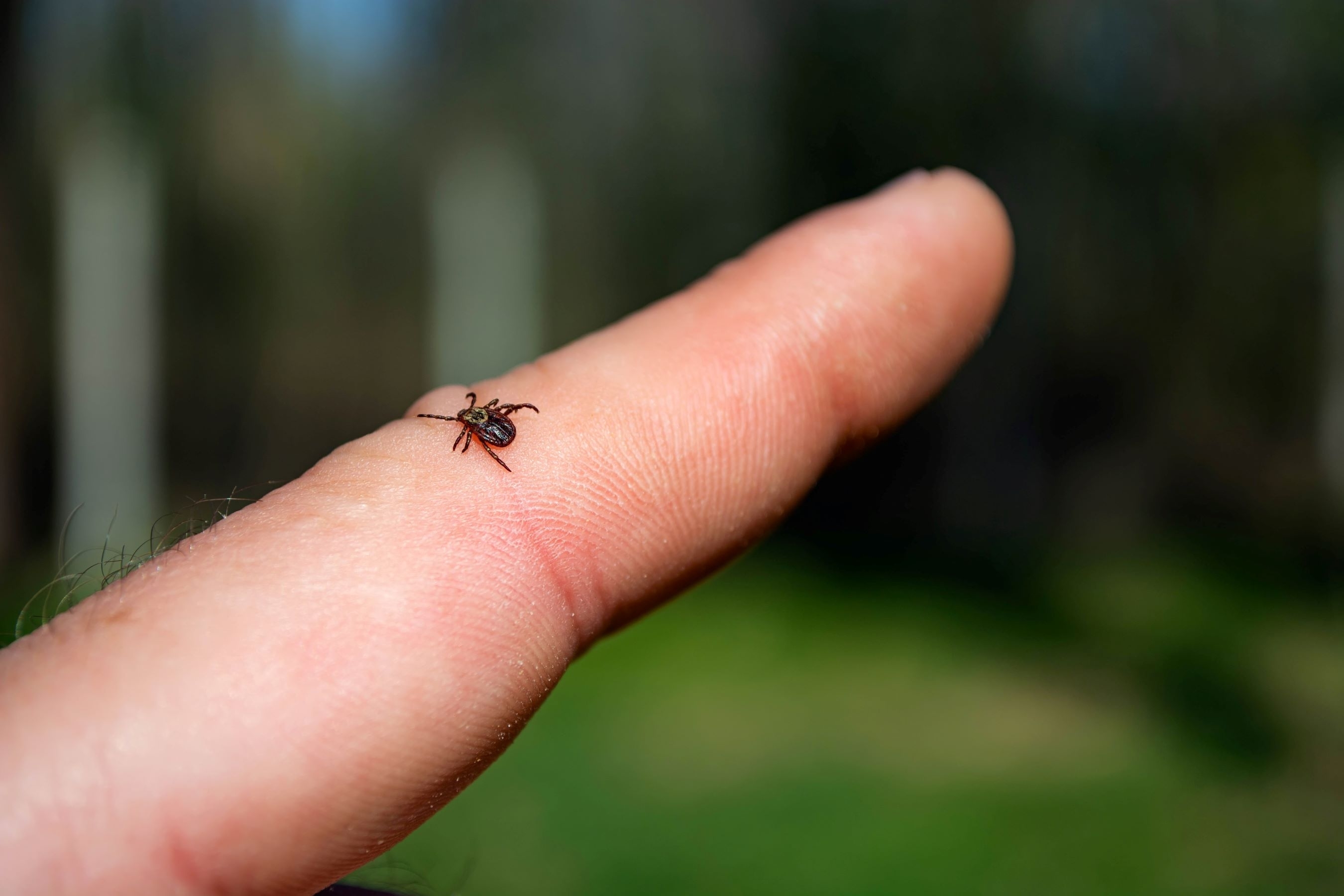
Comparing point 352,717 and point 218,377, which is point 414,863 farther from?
point 218,377

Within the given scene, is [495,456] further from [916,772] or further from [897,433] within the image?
[897,433]

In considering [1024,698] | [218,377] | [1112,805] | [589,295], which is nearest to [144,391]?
[218,377]

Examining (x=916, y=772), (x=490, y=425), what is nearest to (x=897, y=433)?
(x=916, y=772)

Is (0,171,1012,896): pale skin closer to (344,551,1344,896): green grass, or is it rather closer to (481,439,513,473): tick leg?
(481,439,513,473): tick leg

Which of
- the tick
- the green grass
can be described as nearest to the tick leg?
the tick

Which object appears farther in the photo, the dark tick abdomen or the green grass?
the green grass
